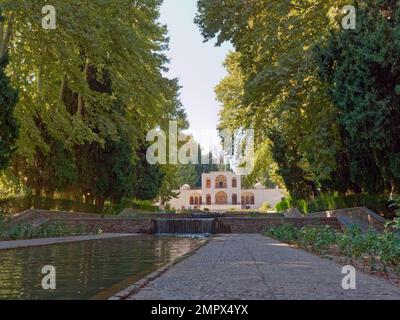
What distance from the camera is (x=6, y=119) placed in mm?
16562

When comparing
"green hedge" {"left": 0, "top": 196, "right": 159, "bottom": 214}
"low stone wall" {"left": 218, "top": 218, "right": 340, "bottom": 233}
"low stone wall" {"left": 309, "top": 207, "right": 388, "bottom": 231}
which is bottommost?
"low stone wall" {"left": 218, "top": 218, "right": 340, "bottom": 233}

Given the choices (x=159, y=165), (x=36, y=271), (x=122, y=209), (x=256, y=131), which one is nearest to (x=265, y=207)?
(x=159, y=165)

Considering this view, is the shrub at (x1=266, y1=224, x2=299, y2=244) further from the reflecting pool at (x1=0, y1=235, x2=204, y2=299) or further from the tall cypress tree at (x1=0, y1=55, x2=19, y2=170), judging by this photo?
the tall cypress tree at (x1=0, y1=55, x2=19, y2=170)

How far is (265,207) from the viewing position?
243 feet

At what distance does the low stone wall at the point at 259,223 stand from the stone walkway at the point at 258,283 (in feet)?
45.4

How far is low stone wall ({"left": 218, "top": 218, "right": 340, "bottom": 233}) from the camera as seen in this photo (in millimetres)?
22337

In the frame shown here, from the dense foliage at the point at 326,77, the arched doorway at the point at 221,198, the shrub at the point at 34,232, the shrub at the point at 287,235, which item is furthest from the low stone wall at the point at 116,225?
the arched doorway at the point at 221,198

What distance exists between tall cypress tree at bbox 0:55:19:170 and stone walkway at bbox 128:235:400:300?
9692 mm

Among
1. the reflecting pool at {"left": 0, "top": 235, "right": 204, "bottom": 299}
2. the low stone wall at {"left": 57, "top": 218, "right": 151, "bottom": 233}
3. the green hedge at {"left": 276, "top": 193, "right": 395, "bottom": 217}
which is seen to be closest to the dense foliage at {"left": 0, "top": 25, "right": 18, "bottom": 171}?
the reflecting pool at {"left": 0, "top": 235, "right": 204, "bottom": 299}

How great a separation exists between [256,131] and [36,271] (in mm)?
16236

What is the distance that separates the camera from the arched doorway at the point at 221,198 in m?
88.5

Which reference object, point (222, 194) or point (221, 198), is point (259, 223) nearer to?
point (222, 194)

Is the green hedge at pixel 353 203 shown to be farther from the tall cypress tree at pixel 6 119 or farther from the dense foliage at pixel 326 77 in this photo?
the tall cypress tree at pixel 6 119

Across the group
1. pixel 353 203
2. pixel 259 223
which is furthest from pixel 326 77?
pixel 259 223
